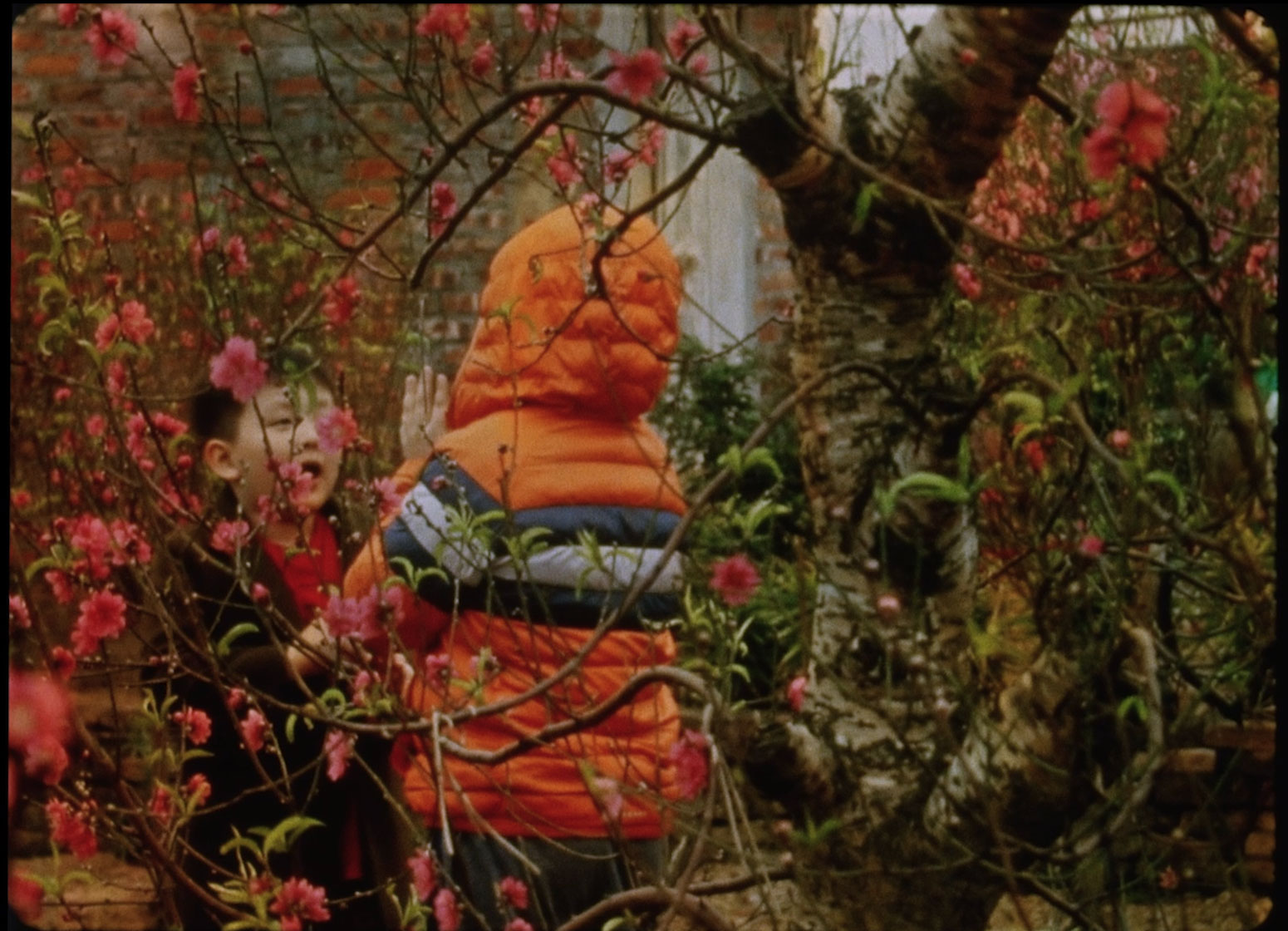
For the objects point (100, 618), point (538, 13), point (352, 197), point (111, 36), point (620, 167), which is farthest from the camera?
point (352, 197)

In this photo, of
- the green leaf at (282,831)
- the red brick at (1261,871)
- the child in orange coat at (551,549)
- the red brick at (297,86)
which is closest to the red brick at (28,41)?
the red brick at (297,86)

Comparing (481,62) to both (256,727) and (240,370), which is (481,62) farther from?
(256,727)

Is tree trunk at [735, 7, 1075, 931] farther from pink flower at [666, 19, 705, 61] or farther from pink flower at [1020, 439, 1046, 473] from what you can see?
pink flower at [1020, 439, 1046, 473]

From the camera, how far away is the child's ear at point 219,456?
2.03 metres

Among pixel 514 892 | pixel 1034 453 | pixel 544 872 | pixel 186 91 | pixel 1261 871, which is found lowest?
pixel 1261 871

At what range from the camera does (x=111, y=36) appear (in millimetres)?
1482

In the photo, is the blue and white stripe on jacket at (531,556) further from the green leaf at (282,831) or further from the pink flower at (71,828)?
the pink flower at (71,828)

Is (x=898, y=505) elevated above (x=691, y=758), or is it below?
above

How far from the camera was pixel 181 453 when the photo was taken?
2303 mm

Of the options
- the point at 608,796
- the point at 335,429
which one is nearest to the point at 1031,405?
the point at 608,796

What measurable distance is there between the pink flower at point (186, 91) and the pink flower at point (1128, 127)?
0.85 m

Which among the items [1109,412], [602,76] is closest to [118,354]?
[602,76]

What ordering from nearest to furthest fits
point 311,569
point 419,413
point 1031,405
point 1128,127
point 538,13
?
point 1128,127
point 1031,405
point 538,13
point 419,413
point 311,569

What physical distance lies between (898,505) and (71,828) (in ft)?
3.14
